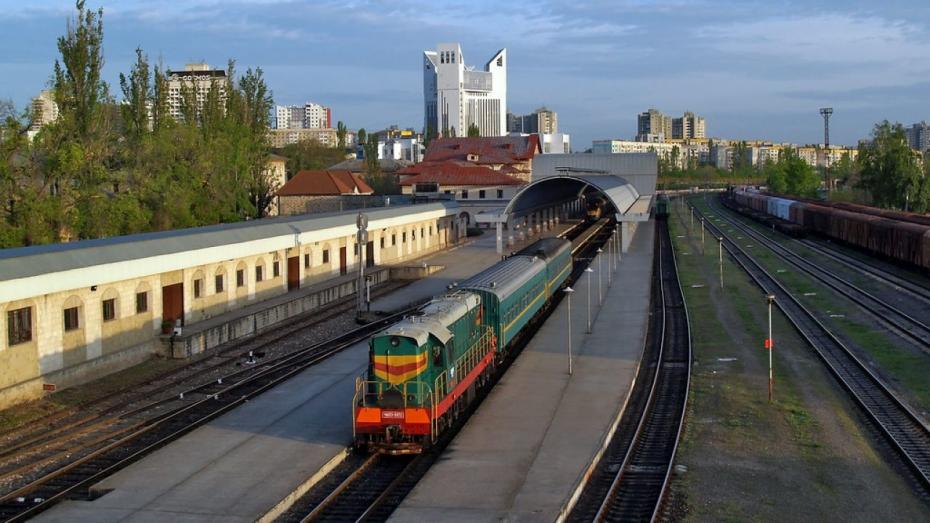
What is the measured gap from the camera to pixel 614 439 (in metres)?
21.7

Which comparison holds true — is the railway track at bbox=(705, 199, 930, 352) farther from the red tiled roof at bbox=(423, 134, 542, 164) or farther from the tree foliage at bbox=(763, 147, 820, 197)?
the tree foliage at bbox=(763, 147, 820, 197)

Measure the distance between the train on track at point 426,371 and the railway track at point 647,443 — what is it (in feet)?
12.6

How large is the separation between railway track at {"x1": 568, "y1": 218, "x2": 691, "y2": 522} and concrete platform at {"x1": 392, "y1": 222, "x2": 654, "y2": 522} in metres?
0.39

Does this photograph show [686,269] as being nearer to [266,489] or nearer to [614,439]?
[614,439]

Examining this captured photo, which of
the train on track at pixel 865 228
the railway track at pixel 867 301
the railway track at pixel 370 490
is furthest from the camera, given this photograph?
the train on track at pixel 865 228

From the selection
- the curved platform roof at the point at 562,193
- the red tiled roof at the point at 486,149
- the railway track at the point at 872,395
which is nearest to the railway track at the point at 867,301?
the railway track at the point at 872,395

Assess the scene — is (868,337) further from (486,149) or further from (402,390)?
(486,149)

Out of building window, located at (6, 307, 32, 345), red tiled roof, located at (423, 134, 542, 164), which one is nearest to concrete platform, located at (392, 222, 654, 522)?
building window, located at (6, 307, 32, 345)

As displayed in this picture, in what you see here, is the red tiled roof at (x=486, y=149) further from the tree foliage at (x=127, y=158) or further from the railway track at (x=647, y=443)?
the railway track at (x=647, y=443)

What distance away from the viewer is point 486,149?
120500 millimetres

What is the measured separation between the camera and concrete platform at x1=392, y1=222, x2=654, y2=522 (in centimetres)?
1694

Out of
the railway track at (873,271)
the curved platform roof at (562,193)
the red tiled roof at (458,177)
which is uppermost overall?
the red tiled roof at (458,177)

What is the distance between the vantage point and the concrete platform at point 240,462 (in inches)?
671

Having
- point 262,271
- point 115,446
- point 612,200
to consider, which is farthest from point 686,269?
point 115,446
